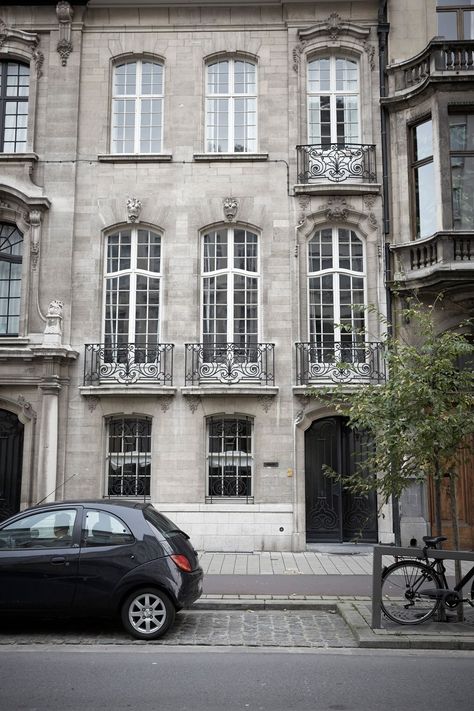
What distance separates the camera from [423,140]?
55.0 feet

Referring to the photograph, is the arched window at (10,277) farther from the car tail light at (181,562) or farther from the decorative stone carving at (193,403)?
the car tail light at (181,562)

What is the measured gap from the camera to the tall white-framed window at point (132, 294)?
16344 millimetres

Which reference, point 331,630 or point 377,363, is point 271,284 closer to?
point 377,363

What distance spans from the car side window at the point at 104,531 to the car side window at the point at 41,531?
19 centimetres

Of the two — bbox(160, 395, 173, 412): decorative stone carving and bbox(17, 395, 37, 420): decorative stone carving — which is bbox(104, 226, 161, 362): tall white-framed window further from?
bbox(17, 395, 37, 420): decorative stone carving

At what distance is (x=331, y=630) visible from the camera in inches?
359

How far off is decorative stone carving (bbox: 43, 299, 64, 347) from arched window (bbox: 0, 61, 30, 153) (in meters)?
4.14

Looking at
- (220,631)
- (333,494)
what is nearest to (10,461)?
(333,494)

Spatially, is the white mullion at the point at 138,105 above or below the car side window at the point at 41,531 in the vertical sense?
above

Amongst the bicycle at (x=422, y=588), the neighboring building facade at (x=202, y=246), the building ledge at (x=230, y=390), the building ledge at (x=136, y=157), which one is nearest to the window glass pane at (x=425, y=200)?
the neighboring building facade at (x=202, y=246)

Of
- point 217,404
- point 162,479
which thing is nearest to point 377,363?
point 217,404

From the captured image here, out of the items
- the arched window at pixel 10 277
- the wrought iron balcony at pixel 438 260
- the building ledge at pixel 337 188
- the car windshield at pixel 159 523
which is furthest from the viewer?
the arched window at pixel 10 277

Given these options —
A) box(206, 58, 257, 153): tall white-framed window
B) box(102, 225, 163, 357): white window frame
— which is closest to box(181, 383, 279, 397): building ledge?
box(102, 225, 163, 357): white window frame

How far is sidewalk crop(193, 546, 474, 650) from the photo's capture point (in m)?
8.39
